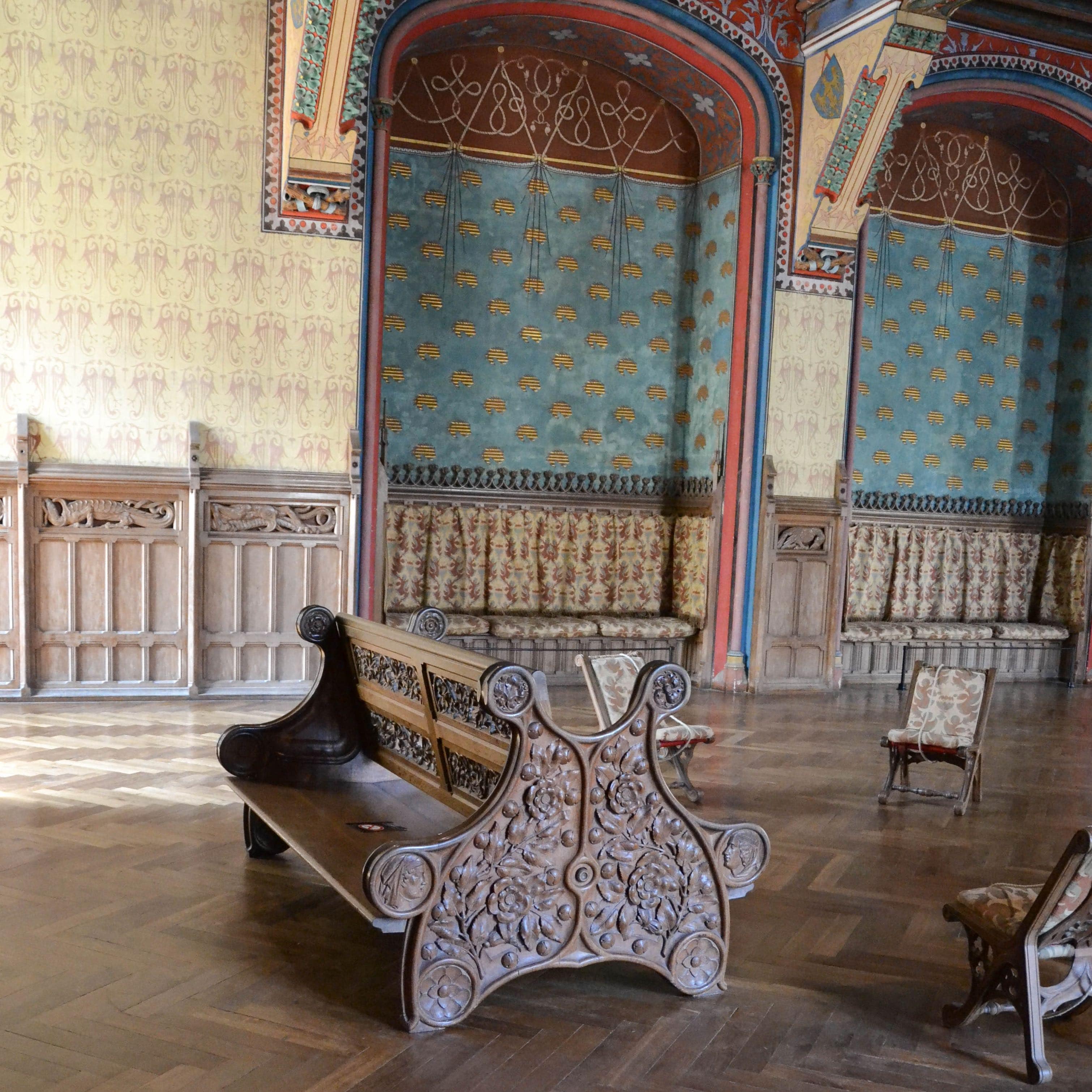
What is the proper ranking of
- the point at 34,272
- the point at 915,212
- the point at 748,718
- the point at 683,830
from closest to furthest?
1. the point at 683,830
2. the point at 34,272
3. the point at 748,718
4. the point at 915,212

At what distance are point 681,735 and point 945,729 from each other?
150 centimetres

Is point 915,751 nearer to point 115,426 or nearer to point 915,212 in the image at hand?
point 115,426

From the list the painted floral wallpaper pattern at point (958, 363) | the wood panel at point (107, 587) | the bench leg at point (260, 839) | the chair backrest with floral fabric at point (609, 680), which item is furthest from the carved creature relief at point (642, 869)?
the painted floral wallpaper pattern at point (958, 363)

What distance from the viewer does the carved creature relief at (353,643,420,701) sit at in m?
3.92

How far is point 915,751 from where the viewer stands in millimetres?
5793

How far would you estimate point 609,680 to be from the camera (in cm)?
575

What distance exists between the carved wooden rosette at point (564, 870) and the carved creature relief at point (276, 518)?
4.73 meters

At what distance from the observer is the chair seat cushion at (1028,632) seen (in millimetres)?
10352

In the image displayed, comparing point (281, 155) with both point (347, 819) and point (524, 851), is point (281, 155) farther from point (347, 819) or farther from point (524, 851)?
point (524, 851)

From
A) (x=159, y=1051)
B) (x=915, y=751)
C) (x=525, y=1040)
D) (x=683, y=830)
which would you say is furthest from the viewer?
(x=915, y=751)

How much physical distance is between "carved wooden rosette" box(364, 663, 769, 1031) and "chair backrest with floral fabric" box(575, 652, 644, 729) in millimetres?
2204

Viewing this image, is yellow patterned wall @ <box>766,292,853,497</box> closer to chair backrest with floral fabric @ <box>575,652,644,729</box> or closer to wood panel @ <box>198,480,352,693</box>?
wood panel @ <box>198,480,352,693</box>

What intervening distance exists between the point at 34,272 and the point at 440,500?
3.46m

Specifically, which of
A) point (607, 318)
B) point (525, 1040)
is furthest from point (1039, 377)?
point (525, 1040)
